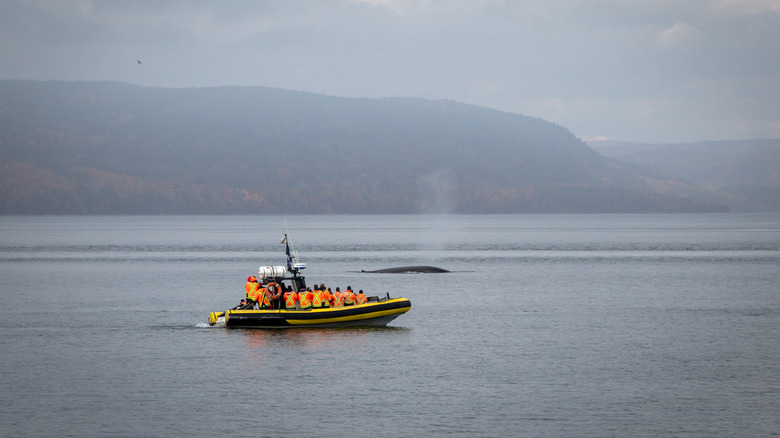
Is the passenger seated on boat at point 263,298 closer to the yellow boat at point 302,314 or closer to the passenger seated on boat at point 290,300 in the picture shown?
the yellow boat at point 302,314

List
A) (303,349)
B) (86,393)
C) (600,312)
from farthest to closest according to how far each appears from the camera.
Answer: (600,312), (303,349), (86,393)

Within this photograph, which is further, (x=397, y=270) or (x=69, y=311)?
(x=397, y=270)

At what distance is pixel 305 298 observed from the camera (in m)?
48.2

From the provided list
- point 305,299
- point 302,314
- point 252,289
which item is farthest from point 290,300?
point 252,289

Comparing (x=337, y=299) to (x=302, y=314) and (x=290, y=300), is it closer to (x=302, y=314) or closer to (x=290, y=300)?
(x=302, y=314)

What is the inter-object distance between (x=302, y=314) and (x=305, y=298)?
3.34 feet

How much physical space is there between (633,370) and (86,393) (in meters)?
21.3

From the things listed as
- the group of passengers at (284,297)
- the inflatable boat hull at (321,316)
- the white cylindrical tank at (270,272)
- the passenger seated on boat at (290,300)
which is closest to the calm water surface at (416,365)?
the inflatable boat hull at (321,316)

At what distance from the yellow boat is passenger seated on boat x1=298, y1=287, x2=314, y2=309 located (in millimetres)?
275

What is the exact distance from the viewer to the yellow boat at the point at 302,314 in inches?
1875

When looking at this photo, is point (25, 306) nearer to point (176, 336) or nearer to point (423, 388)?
point (176, 336)

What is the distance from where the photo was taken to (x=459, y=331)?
165ft

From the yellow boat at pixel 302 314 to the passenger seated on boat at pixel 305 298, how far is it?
0.27 m

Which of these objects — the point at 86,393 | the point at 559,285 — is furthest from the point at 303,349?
the point at 559,285
